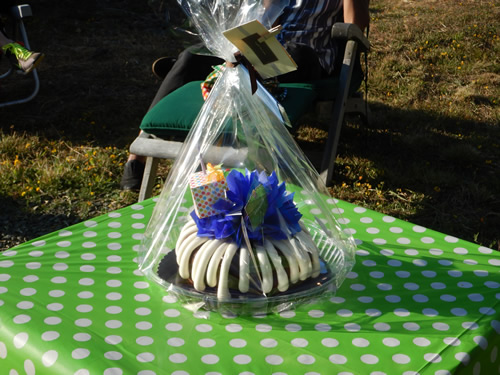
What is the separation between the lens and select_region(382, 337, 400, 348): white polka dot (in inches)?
47.8

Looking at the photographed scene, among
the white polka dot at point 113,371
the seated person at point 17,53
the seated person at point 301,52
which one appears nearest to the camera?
the white polka dot at point 113,371

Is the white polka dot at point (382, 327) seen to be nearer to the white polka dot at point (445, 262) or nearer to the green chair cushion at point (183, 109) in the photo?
the white polka dot at point (445, 262)

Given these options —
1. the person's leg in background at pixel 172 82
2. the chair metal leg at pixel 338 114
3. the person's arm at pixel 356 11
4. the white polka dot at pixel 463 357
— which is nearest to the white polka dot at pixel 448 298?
the white polka dot at pixel 463 357

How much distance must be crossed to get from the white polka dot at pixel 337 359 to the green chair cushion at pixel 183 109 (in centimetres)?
151

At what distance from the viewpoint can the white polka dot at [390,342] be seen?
1.21 metres

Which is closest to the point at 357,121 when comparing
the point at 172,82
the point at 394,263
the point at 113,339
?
the point at 172,82

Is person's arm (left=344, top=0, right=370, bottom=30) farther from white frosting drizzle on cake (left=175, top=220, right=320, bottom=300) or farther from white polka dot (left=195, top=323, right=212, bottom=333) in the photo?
white polka dot (left=195, top=323, right=212, bottom=333)

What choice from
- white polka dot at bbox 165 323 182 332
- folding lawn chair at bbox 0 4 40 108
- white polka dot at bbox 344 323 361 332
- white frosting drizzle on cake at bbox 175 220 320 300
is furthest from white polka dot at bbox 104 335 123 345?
folding lawn chair at bbox 0 4 40 108

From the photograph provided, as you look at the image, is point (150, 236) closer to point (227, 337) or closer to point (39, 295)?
point (39, 295)

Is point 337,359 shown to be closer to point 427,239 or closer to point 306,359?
point 306,359

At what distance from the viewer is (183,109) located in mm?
2592

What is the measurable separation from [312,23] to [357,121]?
0.83 meters

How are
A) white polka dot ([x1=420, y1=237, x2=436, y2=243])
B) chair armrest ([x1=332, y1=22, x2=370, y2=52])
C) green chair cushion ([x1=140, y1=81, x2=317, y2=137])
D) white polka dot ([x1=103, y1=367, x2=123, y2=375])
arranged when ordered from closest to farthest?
white polka dot ([x1=103, y1=367, x2=123, y2=375])
white polka dot ([x1=420, y1=237, x2=436, y2=243])
green chair cushion ([x1=140, y1=81, x2=317, y2=137])
chair armrest ([x1=332, y1=22, x2=370, y2=52])

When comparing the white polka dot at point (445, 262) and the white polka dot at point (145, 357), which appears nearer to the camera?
the white polka dot at point (145, 357)
